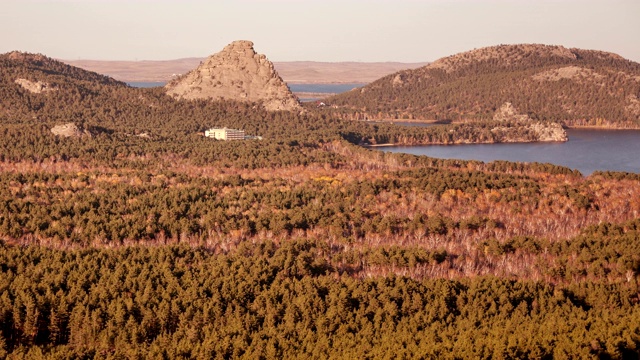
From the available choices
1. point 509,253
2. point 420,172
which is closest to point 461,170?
point 420,172

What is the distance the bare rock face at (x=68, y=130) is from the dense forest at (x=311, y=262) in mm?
23340

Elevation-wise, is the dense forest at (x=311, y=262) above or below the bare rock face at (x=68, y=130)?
below

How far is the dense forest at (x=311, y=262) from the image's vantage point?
6059cm

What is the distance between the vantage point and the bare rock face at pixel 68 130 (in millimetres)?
179363

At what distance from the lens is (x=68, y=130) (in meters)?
181

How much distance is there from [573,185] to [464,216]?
3606cm

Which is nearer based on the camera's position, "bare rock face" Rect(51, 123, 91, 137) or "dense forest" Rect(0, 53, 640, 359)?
"dense forest" Rect(0, 53, 640, 359)

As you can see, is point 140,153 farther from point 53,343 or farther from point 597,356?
point 597,356

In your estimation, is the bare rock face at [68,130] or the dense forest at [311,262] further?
the bare rock face at [68,130]

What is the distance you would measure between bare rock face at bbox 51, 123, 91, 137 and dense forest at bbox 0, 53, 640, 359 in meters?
23.3

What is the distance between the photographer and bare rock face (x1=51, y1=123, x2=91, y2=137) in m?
179

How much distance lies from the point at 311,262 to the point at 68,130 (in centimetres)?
11533

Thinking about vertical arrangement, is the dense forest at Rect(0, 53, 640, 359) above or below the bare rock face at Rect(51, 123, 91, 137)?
below

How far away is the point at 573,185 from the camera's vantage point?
141500 mm
